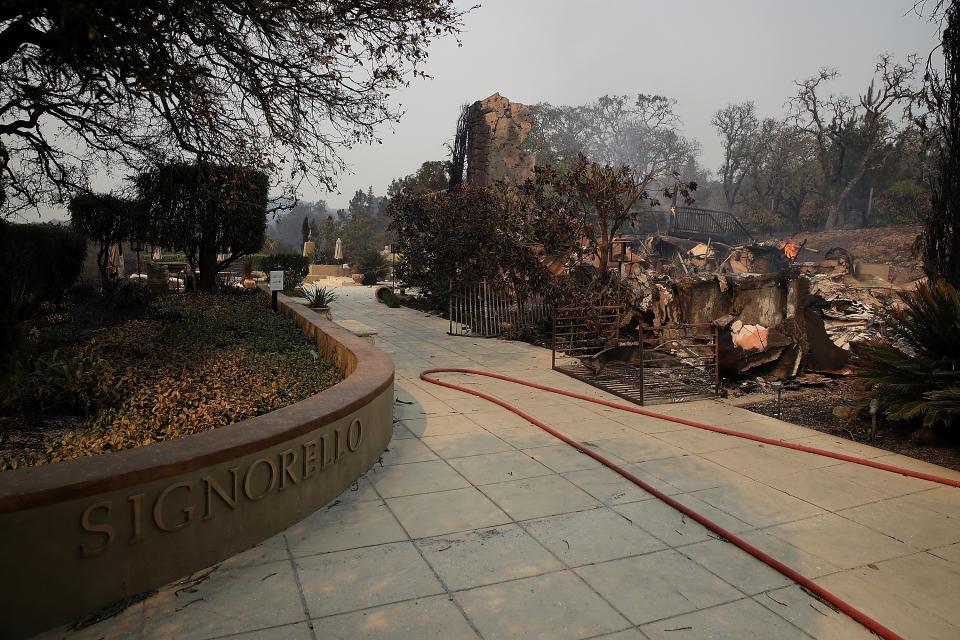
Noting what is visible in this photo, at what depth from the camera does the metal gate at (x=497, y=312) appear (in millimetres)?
12156

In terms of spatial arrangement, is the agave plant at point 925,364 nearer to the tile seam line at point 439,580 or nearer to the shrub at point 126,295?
the tile seam line at point 439,580

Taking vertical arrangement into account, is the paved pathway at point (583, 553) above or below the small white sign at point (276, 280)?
below

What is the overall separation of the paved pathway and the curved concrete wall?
0.52 feet

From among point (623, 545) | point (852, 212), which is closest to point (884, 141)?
point (852, 212)

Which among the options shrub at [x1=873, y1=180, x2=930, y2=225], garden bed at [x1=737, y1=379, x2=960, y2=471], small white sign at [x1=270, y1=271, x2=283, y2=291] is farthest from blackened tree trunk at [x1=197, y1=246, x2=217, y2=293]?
shrub at [x1=873, y1=180, x2=930, y2=225]

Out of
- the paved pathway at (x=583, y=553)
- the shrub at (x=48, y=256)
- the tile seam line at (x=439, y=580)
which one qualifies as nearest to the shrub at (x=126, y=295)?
the shrub at (x=48, y=256)

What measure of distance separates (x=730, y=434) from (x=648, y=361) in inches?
112

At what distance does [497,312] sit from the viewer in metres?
12.5

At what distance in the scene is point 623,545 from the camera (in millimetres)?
3586

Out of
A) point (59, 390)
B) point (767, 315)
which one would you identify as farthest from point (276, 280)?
point (767, 315)

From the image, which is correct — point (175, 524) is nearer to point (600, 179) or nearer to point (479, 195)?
point (600, 179)

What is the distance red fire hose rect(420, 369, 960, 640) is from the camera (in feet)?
9.52

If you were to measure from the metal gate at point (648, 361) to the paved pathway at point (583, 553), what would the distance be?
174 centimetres

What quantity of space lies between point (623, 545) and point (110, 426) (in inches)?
149
